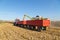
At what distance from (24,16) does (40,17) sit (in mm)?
15628

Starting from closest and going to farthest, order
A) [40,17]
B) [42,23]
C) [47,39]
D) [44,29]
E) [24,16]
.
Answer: [47,39]
[42,23]
[44,29]
[40,17]
[24,16]

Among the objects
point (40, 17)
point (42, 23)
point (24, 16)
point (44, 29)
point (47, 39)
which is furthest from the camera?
point (24, 16)

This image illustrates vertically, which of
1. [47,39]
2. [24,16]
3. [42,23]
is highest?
[24,16]

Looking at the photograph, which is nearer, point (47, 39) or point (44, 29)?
point (47, 39)

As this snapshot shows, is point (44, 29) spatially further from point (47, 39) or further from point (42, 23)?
point (47, 39)

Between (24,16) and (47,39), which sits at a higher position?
(24,16)

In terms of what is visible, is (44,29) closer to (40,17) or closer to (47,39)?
(40,17)

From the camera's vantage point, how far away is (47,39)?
12758 millimetres

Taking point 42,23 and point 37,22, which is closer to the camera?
point 42,23

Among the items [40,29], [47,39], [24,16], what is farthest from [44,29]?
[24,16]

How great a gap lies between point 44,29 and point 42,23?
194 cm

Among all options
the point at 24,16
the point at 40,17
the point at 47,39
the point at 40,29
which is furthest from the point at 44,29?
the point at 24,16

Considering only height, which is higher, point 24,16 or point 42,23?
point 24,16

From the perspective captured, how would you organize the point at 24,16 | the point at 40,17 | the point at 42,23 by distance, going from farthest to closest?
the point at 24,16 < the point at 40,17 < the point at 42,23
